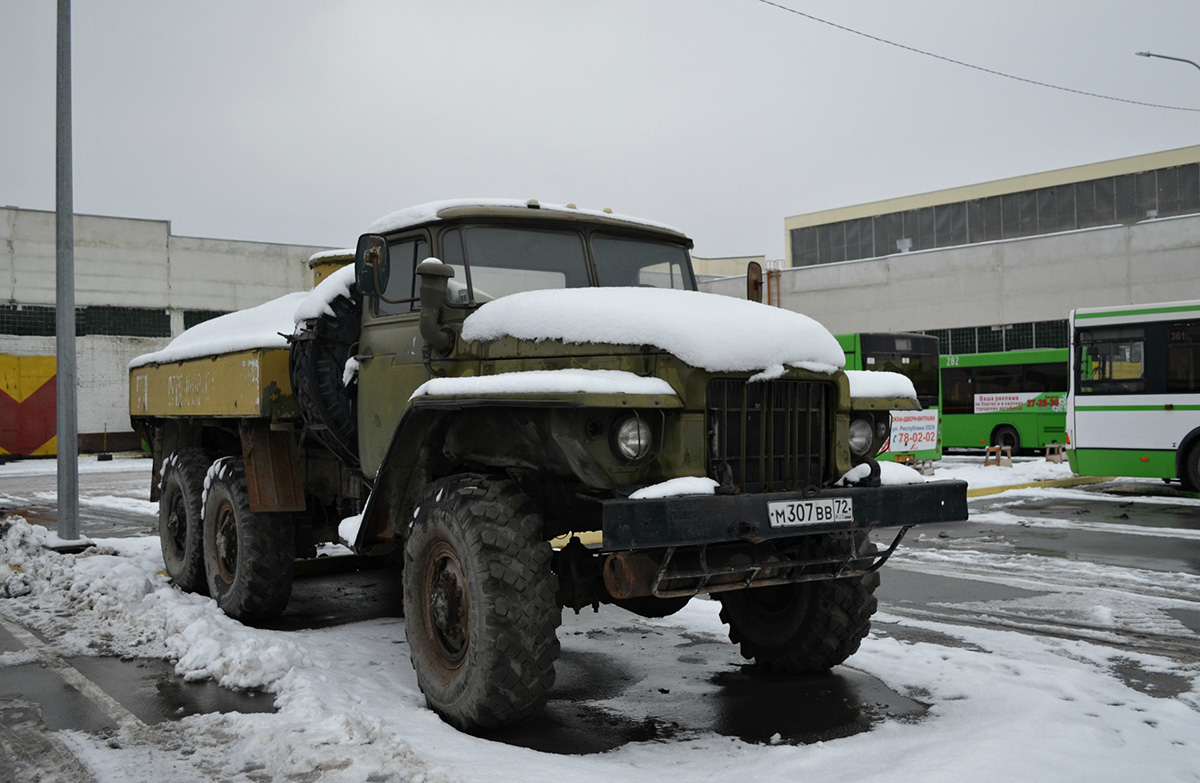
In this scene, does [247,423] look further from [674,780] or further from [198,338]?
[674,780]

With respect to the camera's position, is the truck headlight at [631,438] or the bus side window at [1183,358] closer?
the truck headlight at [631,438]

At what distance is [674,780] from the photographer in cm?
422

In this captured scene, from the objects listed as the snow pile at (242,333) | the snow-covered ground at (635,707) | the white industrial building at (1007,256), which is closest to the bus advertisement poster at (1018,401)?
the white industrial building at (1007,256)

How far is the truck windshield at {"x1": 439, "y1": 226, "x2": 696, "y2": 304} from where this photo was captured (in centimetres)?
574

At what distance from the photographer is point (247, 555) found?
23.5ft

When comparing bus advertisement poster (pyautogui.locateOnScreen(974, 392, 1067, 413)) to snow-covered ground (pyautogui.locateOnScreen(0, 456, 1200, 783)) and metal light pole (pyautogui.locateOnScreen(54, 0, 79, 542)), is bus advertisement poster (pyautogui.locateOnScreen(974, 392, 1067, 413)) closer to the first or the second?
snow-covered ground (pyautogui.locateOnScreen(0, 456, 1200, 783))

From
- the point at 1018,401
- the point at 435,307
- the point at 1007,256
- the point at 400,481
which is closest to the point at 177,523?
the point at 400,481

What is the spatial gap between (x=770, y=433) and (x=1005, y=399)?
2650cm

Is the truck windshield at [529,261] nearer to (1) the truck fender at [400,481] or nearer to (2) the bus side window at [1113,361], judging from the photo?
(1) the truck fender at [400,481]

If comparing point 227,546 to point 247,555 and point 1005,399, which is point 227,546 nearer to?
point 247,555

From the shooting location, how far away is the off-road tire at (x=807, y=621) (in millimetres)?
5680

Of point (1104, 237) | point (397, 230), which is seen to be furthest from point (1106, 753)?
point (1104, 237)

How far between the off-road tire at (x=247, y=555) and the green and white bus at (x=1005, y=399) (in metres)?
25.4

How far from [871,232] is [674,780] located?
55143 mm
